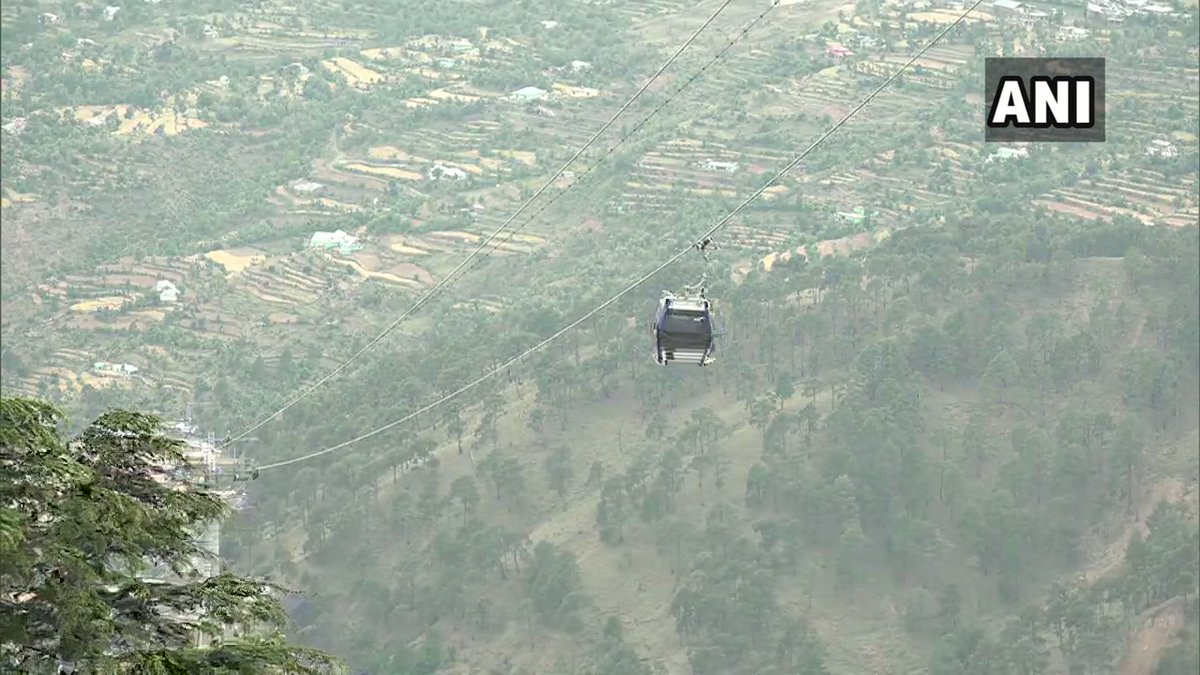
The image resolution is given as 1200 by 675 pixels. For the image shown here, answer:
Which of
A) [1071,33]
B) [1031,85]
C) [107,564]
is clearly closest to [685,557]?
[1031,85]

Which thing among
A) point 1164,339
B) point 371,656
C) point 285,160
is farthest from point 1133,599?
point 285,160

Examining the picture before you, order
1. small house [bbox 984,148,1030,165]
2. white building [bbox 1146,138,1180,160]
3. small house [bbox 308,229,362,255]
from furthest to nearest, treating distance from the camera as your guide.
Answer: small house [bbox 308,229,362,255], small house [bbox 984,148,1030,165], white building [bbox 1146,138,1180,160]

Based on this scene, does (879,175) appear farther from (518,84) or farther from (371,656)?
(371,656)

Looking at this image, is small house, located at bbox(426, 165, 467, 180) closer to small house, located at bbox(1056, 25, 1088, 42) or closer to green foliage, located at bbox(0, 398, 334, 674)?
small house, located at bbox(1056, 25, 1088, 42)

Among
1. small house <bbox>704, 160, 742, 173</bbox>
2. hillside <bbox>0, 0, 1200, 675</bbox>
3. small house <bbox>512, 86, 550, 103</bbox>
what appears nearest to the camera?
hillside <bbox>0, 0, 1200, 675</bbox>

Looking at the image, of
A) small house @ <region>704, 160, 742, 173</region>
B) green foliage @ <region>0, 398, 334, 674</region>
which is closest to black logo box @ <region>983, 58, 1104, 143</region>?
small house @ <region>704, 160, 742, 173</region>

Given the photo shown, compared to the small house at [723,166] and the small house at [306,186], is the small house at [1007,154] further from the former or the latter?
the small house at [306,186]

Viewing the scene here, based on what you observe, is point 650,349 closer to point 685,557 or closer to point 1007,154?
point 685,557
